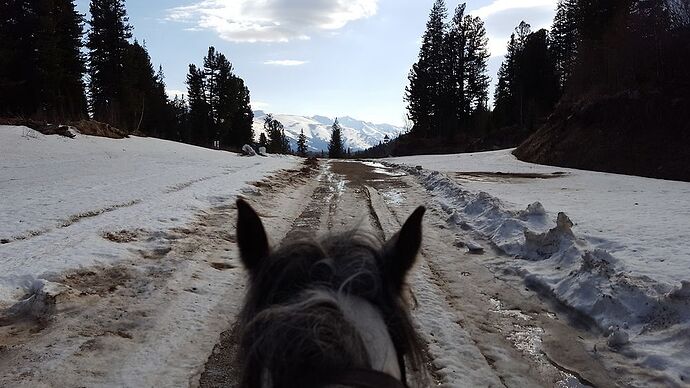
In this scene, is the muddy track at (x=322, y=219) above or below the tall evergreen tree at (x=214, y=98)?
below

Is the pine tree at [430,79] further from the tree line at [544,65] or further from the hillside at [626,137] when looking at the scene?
the hillside at [626,137]

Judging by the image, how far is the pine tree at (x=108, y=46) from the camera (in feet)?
143

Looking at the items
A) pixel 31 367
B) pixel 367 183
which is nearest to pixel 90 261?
pixel 31 367

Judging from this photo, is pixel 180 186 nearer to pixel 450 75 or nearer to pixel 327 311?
pixel 327 311

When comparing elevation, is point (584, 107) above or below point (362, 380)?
above

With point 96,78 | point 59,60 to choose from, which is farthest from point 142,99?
point 59,60

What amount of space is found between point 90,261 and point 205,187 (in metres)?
7.10

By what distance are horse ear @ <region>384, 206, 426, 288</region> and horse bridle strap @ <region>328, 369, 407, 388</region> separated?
1.93ft

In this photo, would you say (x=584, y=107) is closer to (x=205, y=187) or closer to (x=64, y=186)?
(x=205, y=187)

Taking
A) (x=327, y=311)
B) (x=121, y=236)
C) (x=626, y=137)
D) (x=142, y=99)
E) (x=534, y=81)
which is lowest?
(x=121, y=236)

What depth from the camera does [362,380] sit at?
1.13m

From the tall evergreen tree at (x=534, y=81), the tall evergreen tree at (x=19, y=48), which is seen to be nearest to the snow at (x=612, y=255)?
the tall evergreen tree at (x=19, y=48)

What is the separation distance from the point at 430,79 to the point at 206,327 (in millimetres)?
61543

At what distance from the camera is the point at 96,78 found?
1774 inches
